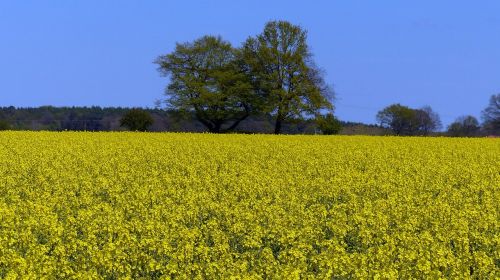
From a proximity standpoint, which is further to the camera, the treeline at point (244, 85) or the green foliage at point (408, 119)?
the green foliage at point (408, 119)

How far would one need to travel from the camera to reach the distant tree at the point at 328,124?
7256 centimetres

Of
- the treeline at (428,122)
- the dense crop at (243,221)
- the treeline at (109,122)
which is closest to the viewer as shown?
the dense crop at (243,221)

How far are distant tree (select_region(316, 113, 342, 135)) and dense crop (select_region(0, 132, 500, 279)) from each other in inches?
1791

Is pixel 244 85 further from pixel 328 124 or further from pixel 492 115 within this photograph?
pixel 492 115

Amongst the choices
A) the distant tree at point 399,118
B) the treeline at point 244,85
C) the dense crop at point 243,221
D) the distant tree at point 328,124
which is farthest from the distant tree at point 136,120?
the distant tree at point 399,118

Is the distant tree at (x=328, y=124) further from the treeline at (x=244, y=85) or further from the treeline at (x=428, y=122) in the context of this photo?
the treeline at (x=428, y=122)

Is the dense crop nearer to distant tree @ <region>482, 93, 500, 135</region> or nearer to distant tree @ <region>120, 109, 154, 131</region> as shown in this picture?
distant tree @ <region>120, 109, 154, 131</region>

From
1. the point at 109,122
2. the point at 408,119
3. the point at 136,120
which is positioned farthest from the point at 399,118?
the point at 136,120

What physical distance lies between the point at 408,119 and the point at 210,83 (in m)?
70.6

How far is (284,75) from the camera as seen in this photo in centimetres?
7356

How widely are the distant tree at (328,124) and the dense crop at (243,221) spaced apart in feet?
149

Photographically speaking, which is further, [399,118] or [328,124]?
[399,118]

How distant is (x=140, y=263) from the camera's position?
10.2 meters

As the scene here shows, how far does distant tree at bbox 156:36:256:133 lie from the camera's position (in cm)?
7581
